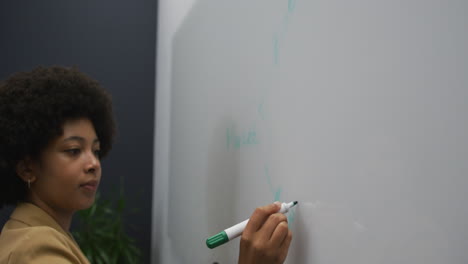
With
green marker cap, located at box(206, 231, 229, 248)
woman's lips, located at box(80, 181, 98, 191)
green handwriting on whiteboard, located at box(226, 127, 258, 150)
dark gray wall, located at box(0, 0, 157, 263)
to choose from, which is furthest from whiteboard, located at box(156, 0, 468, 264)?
A: dark gray wall, located at box(0, 0, 157, 263)

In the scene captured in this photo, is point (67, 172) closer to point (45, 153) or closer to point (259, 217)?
point (45, 153)

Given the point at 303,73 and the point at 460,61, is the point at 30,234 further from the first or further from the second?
the point at 460,61

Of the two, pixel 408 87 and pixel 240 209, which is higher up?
pixel 408 87

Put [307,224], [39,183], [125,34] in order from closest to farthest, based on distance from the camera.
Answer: [307,224], [39,183], [125,34]

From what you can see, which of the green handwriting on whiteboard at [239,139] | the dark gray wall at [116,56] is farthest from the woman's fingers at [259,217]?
the dark gray wall at [116,56]

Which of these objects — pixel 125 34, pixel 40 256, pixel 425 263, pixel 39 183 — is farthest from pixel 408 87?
pixel 125 34

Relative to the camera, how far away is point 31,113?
0.80 m

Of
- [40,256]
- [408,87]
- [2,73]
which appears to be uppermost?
[2,73]

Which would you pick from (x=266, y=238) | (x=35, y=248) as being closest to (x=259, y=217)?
(x=266, y=238)

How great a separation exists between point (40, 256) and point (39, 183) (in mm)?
193

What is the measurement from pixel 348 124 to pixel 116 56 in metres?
1.85

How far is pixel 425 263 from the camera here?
367mm

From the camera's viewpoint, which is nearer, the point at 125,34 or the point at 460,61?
the point at 460,61

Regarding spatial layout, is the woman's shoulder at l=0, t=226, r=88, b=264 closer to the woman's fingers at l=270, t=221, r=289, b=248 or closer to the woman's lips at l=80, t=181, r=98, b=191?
the woman's lips at l=80, t=181, r=98, b=191
